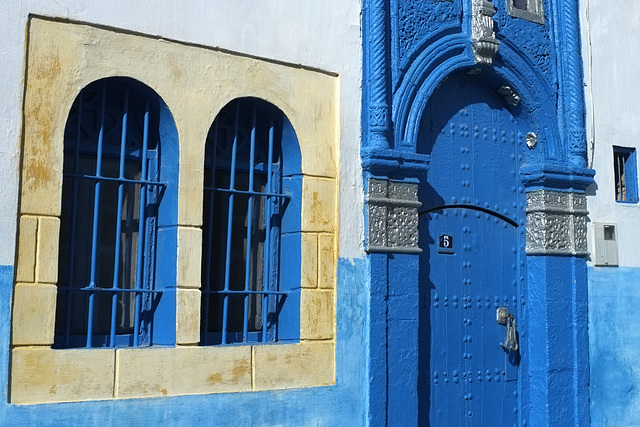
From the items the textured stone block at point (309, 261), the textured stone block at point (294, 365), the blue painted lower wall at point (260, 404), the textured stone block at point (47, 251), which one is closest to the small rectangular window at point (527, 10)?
the blue painted lower wall at point (260, 404)

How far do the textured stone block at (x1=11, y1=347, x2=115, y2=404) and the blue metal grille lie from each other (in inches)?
34.9

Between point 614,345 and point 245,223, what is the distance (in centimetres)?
369

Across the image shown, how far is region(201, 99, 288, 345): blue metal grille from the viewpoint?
6.00 m

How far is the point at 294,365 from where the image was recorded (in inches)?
237

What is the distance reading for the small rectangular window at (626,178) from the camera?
809cm

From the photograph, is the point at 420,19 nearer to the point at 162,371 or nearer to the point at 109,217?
the point at 109,217

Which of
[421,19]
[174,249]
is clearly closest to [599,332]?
[421,19]

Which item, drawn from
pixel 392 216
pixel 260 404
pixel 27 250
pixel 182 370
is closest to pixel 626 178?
pixel 392 216

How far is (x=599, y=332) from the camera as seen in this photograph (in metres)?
7.62

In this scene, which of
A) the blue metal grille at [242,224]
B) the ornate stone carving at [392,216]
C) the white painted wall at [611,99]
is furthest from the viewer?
the white painted wall at [611,99]

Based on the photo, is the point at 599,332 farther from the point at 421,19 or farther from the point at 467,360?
the point at 421,19

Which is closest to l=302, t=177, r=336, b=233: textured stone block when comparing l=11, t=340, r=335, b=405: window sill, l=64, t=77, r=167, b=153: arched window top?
l=11, t=340, r=335, b=405: window sill

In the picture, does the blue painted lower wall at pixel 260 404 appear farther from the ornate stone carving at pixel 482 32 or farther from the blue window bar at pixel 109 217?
the ornate stone carving at pixel 482 32

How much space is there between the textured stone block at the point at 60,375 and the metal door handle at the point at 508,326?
341cm
